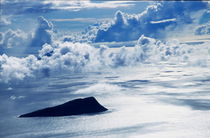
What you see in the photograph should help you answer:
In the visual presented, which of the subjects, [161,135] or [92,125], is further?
[92,125]

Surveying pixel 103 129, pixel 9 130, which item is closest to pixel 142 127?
pixel 103 129

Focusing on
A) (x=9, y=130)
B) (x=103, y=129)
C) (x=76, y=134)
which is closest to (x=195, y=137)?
(x=103, y=129)

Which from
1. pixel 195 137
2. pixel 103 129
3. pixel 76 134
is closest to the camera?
pixel 195 137

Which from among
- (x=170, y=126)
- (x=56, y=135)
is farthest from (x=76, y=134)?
(x=170, y=126)

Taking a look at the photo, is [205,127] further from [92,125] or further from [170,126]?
[92,125]

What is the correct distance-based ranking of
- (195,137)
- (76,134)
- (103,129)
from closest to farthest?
(195,137) < (76,134) < (103,129)

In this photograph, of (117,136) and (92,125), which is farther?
(92,125)

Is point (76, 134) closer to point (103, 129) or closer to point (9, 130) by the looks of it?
point (103, 129)
